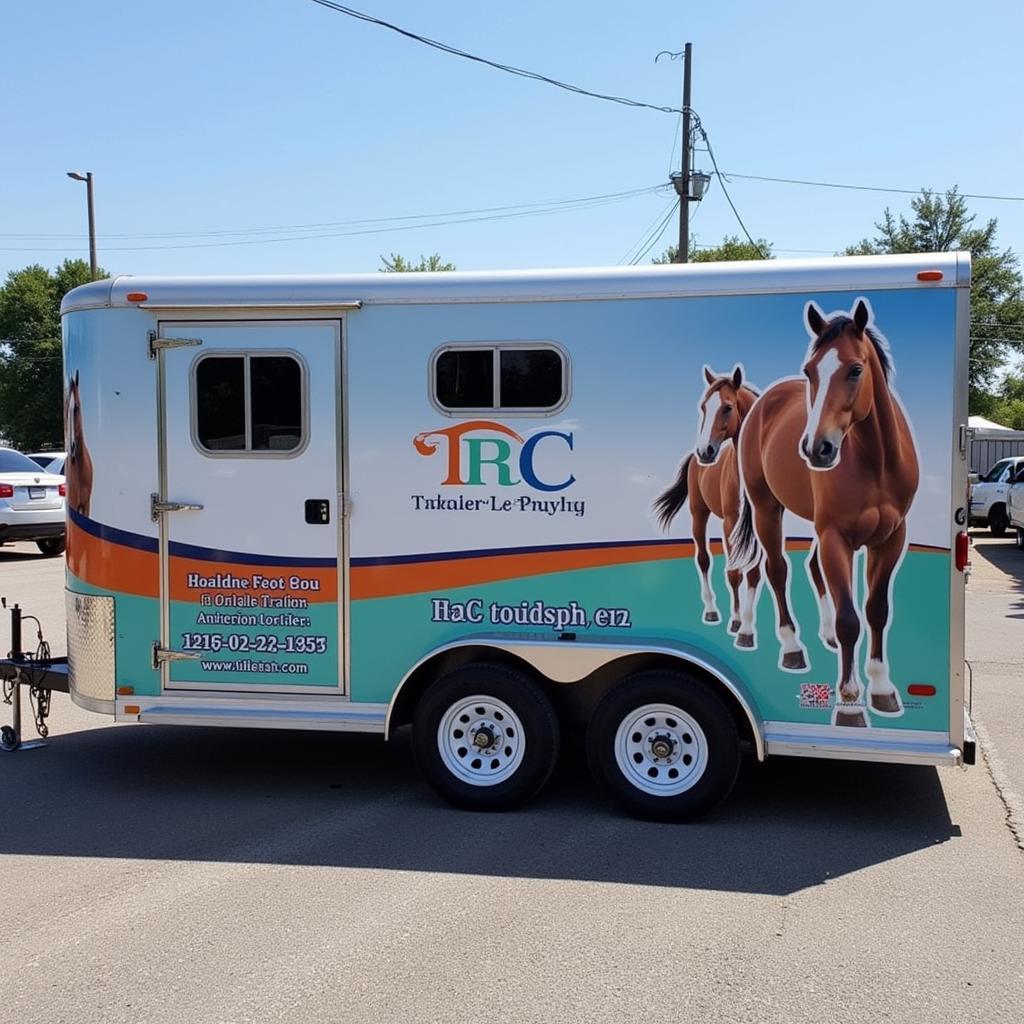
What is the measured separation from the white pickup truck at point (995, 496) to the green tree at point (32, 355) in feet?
123

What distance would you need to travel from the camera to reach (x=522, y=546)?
5.80 m

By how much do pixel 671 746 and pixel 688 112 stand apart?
17.4m

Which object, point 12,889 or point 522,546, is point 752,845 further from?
point 12,889

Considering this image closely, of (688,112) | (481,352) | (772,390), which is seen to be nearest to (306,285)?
(481,352)

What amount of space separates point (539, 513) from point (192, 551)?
1916mm

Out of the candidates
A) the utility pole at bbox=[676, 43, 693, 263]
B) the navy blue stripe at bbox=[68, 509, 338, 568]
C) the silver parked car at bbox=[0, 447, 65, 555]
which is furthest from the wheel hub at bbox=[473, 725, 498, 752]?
the utility pole at bbox=[676, 43, 693, 263]

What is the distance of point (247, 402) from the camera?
19.8 ft

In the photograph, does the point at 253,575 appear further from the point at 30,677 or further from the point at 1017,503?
the point at 1017,503

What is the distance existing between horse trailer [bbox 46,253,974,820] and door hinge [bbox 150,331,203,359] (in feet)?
0.04

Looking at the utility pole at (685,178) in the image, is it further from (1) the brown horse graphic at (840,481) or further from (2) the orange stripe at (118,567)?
(2) the orange stripe at (118,567)

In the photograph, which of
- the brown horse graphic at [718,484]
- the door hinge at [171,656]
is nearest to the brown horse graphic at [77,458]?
the door hinge at [171,656]

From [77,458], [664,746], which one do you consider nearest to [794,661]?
[664,746]

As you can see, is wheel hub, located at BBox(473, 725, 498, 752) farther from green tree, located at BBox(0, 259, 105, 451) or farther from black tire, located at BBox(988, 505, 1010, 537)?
green tree, located at BBox(0, 259, 105, 451)

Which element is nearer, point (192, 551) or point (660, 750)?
point (660, 750)
